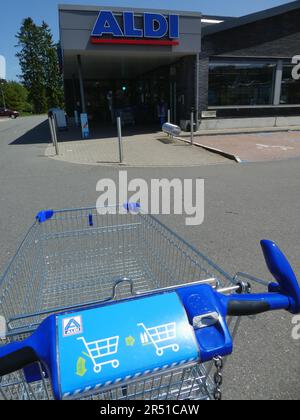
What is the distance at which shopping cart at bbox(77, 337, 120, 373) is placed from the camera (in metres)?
0.93

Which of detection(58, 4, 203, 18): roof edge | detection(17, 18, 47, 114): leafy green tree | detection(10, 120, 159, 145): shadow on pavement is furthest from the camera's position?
detection(17, 18, 47, 114): leafy green tree

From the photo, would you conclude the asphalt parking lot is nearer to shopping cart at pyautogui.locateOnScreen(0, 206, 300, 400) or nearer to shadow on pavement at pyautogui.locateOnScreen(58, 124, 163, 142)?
shopping cart at pyautogui.locateOnScreen(0, 206, 300, 400)

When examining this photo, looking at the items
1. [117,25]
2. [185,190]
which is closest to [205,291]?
[185,190]

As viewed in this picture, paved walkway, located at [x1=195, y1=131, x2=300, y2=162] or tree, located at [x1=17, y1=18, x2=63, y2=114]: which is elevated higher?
tree, located at [x1=17, y1=18, x2=63, y2=114]

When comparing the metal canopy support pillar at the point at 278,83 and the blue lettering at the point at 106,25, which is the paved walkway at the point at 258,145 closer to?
the metal canopy support pillar at the point at 278,83

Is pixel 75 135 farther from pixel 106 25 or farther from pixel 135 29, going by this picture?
pixel 135 29

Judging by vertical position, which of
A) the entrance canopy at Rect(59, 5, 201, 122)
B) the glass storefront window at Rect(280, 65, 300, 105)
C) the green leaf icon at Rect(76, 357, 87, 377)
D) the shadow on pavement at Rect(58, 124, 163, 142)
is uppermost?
the entrance canopy at Rect(59, 5, 201, 122)

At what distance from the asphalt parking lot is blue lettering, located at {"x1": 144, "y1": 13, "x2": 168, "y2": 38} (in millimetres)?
7760

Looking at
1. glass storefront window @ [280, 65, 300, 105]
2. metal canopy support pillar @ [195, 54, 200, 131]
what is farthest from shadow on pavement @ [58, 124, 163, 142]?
glass storefront window @ [280, 65, 300, 105]

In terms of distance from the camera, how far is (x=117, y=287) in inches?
104

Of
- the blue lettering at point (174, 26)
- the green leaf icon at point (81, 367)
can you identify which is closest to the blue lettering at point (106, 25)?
the blue lettering at point (174, 26)

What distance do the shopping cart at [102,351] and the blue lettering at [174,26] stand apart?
1591 centimetres

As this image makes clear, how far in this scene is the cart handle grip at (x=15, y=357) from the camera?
92 cm

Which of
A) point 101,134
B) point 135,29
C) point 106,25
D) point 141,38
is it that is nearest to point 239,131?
point 141,38
